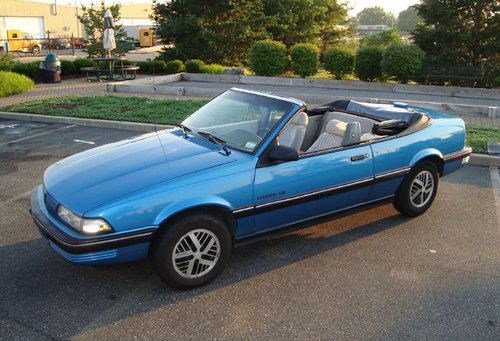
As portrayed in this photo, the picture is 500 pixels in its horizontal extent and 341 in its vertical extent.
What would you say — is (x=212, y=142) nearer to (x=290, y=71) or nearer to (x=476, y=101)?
(x=476, y=101)

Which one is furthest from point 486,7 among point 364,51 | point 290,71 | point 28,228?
point 28,228

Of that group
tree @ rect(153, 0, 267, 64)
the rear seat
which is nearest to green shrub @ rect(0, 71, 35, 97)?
tree @ rect(153, 0, 267, 64)

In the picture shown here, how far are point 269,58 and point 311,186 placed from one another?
46.3 feet

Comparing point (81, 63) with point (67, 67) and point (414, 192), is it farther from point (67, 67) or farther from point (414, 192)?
point (414, 192)

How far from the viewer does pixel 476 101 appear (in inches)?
548

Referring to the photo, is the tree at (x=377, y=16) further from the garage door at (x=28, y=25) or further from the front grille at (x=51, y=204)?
the front grille at (x=51, y=204)

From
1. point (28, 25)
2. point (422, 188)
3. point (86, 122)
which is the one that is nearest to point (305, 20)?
point (86, 122)

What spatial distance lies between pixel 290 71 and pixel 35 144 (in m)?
12.5

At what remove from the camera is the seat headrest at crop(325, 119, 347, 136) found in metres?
4.81

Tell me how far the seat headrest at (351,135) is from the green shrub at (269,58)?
13.5 meters

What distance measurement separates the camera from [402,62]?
15.5 metres

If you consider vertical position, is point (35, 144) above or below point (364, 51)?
below

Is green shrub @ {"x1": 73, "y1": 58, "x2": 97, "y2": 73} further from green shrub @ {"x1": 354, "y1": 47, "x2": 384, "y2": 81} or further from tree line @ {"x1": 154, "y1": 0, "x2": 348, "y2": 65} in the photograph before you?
green shrub @ {"x1": 354, "y1": 47, "x2": 384, "y2": 81}

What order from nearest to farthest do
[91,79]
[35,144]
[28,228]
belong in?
[28,228] < [35,144] < [91,79]
